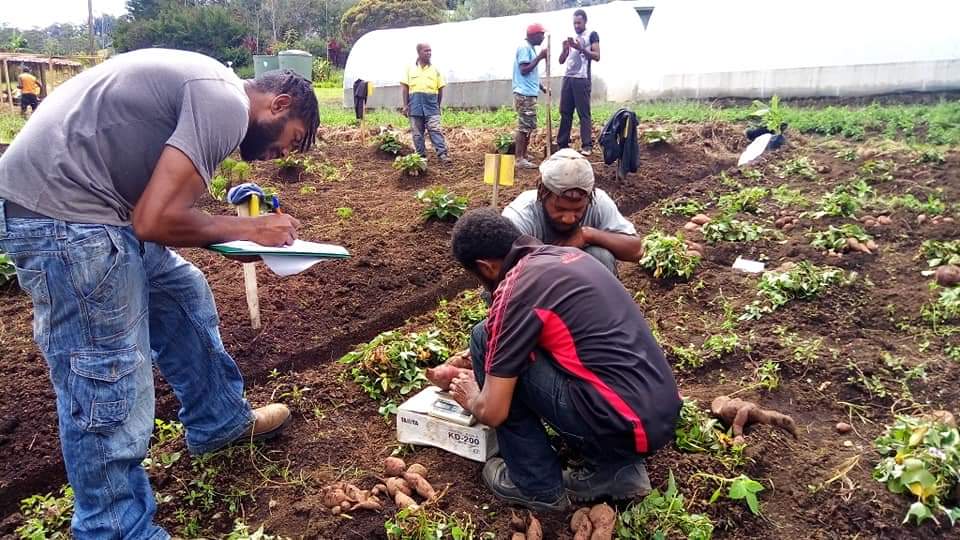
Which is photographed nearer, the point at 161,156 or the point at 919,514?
the point at 161,156

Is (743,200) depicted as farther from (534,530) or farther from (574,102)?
(534,530)

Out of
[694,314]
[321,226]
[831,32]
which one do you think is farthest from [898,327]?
[831,32]

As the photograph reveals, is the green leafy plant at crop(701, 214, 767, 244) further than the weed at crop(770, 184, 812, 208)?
No

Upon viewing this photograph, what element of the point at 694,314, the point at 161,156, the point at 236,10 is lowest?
the point at 694,314

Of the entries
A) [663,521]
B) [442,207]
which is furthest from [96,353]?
[442,207]

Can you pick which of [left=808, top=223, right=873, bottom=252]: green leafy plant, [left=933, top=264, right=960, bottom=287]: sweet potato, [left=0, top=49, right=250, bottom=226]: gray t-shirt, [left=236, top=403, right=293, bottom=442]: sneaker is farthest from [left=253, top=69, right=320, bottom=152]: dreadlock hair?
[left=808, top=223, right=873, bottom=252]: green leafy plant

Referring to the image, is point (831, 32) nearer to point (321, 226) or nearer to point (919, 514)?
point (321, 226)

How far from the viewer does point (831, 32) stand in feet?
43.0

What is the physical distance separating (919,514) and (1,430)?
3.92 m

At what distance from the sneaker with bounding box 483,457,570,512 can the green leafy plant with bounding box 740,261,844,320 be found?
2.33 meters

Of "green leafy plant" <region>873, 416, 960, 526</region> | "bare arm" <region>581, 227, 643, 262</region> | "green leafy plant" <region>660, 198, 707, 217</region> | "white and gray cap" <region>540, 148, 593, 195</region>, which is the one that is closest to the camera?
"green leafy plant" <region>873, 416, 960, 526</region>

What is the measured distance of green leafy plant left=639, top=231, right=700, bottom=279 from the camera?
506cm

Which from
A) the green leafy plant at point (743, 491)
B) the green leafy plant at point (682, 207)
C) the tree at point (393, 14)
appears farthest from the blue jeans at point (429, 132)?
the tree at point (393, 14)

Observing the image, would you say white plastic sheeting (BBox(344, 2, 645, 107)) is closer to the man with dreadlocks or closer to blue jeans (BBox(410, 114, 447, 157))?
blue jeans (BBox(410, 114, 447, 157))
